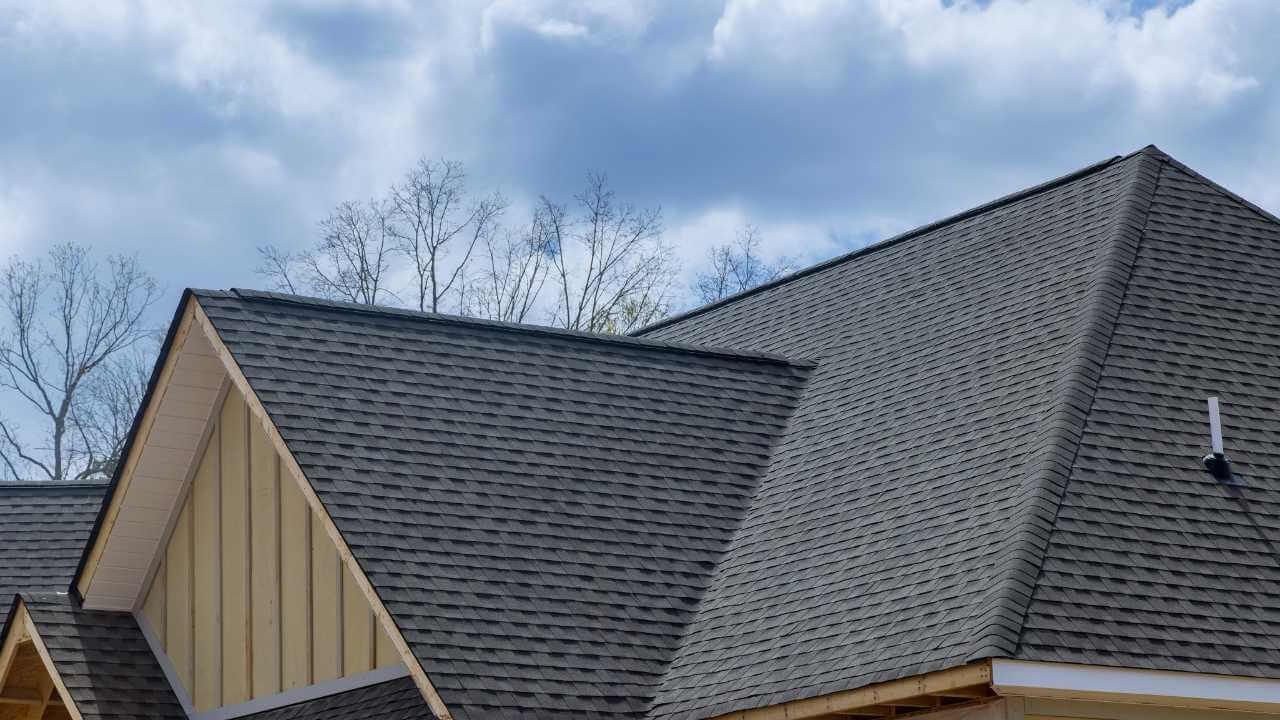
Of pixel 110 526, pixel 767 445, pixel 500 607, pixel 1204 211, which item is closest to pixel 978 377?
pixel 767 445

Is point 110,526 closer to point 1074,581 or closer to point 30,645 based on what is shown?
point 30,645

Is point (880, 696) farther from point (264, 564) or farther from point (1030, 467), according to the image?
point (264, 564)

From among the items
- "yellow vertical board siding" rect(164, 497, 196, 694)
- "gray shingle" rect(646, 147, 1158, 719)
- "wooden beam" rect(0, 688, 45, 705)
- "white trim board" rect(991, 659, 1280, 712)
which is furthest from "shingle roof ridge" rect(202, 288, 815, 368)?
"white trim board" rect(991, 659, 1280, 712)

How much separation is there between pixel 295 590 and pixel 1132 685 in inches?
247

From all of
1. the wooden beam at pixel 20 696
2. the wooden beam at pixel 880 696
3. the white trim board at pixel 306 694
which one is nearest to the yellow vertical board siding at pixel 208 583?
the white trim board at pixel 306 694

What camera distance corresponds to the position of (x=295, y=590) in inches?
492

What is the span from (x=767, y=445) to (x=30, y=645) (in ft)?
19.5

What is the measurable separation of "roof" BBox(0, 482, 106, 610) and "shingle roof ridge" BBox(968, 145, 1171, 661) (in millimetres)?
10436

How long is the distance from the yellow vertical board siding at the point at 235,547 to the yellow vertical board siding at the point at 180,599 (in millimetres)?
505

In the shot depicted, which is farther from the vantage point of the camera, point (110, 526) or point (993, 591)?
point (110, 526)

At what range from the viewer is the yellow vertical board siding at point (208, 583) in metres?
13.2

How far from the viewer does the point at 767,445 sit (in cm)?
1344

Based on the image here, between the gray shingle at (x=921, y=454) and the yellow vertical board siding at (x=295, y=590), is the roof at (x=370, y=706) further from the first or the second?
the gray shingle at (x=921, y=454)

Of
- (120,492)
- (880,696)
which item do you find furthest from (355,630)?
(880,696)
